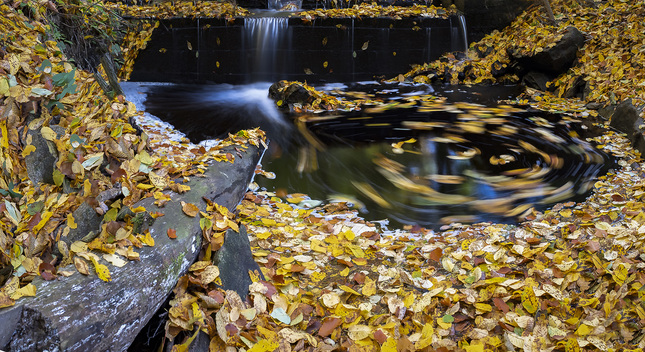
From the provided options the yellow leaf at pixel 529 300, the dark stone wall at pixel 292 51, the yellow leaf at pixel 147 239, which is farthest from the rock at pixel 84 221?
the dark stone wall at pixel 292 51

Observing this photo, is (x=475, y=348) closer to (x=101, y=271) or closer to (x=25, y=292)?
(x=101, y=271)

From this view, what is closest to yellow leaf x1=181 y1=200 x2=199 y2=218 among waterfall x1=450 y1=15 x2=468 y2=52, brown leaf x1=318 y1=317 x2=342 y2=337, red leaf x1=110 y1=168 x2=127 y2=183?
red leaf x1=110 y1=168 x2=127 y2=183

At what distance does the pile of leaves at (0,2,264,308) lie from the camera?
84.1 inches

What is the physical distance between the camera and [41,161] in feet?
9.57

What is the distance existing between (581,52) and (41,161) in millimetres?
8488

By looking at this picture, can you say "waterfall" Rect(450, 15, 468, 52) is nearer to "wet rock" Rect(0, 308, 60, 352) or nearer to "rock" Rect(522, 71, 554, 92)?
"rock" Rect(522, 71, 554, 92)

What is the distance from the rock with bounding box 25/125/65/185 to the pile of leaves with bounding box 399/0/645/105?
21.3ft

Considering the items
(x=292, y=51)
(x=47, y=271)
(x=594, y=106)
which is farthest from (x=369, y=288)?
(x=292, y=51)

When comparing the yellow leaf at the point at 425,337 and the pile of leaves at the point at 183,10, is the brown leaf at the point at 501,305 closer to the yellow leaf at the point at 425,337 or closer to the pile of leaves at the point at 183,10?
the yellow leaf at the point at 425,337

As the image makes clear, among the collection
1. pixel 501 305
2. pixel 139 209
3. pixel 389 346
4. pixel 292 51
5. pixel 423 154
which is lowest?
pixel 389 346

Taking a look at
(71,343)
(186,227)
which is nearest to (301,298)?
(186,227)

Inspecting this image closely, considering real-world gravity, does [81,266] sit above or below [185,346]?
above

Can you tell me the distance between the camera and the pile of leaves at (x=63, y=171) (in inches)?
84.1

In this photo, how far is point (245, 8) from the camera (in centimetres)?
1184
